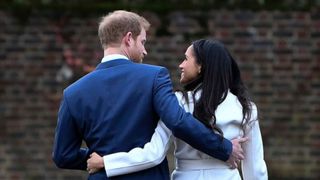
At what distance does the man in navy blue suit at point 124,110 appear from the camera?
4.36 m

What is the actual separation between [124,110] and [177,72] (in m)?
4.62

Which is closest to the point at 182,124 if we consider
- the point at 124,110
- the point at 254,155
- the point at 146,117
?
the point at 146,117

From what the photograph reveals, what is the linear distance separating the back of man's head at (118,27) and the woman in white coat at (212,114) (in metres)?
0.40

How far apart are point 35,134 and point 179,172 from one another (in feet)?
15.4

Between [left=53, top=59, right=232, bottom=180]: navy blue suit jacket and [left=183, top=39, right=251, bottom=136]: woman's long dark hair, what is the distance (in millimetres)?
152

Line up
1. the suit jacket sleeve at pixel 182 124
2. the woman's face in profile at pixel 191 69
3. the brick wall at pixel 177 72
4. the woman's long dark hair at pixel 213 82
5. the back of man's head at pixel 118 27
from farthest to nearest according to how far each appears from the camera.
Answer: the brick wall at pixel 177 72, the woman's face in profile at pixel 191 69, the woman's long dark hair at pixel 213 82, the back of man's head at pixel 118 27, the suit jacket sleeve at pixel 182 124

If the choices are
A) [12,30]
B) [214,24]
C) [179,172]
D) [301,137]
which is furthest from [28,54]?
[179,172]

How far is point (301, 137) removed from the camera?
900 centimetres

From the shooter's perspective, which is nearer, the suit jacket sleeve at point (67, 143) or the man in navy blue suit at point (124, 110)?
the man in navy blue suit at point (124, 110)

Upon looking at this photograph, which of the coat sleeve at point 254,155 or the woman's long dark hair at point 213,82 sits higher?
the woman's long dark hair at point 213,82

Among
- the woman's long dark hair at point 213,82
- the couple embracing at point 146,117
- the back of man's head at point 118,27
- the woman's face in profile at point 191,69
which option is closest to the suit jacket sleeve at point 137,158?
the couple embracing at point 146,117

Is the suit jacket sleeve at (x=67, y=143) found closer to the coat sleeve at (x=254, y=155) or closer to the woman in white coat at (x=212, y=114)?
the woman in white coat at (x=212, y=114)

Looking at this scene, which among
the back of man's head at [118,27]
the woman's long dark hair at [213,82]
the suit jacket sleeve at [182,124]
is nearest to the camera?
the suit jacket sleeve at [182,124]

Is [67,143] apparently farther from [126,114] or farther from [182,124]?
[182,124]
